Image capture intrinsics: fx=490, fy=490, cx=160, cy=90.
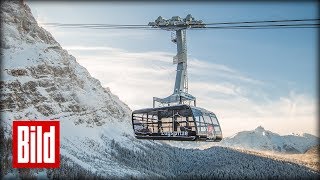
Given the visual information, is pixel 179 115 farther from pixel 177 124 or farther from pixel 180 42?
pixel 180 42

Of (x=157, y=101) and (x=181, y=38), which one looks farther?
(x=157, y=101)

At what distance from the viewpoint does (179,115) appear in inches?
1795

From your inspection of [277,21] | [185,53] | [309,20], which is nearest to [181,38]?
[185,53]

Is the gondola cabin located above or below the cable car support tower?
below

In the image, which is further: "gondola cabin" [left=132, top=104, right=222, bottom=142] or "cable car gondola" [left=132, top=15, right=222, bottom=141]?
"gondola cabin" [left=132, top=104, right=222, bottom=142]

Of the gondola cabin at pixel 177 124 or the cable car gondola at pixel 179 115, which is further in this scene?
the gondola cabin at pixel 177 124

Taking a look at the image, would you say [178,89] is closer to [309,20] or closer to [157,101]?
[157,101]

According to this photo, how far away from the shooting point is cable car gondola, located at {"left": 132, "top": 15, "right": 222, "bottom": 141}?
39375 mm

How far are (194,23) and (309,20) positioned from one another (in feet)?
31.7

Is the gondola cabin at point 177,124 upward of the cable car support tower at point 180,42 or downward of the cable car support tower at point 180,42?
downward

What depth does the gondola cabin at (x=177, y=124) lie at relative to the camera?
44000 mm

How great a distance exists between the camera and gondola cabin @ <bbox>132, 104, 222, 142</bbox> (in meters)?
44.0

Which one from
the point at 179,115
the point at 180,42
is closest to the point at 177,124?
the point at 179,115

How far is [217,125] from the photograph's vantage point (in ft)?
156
